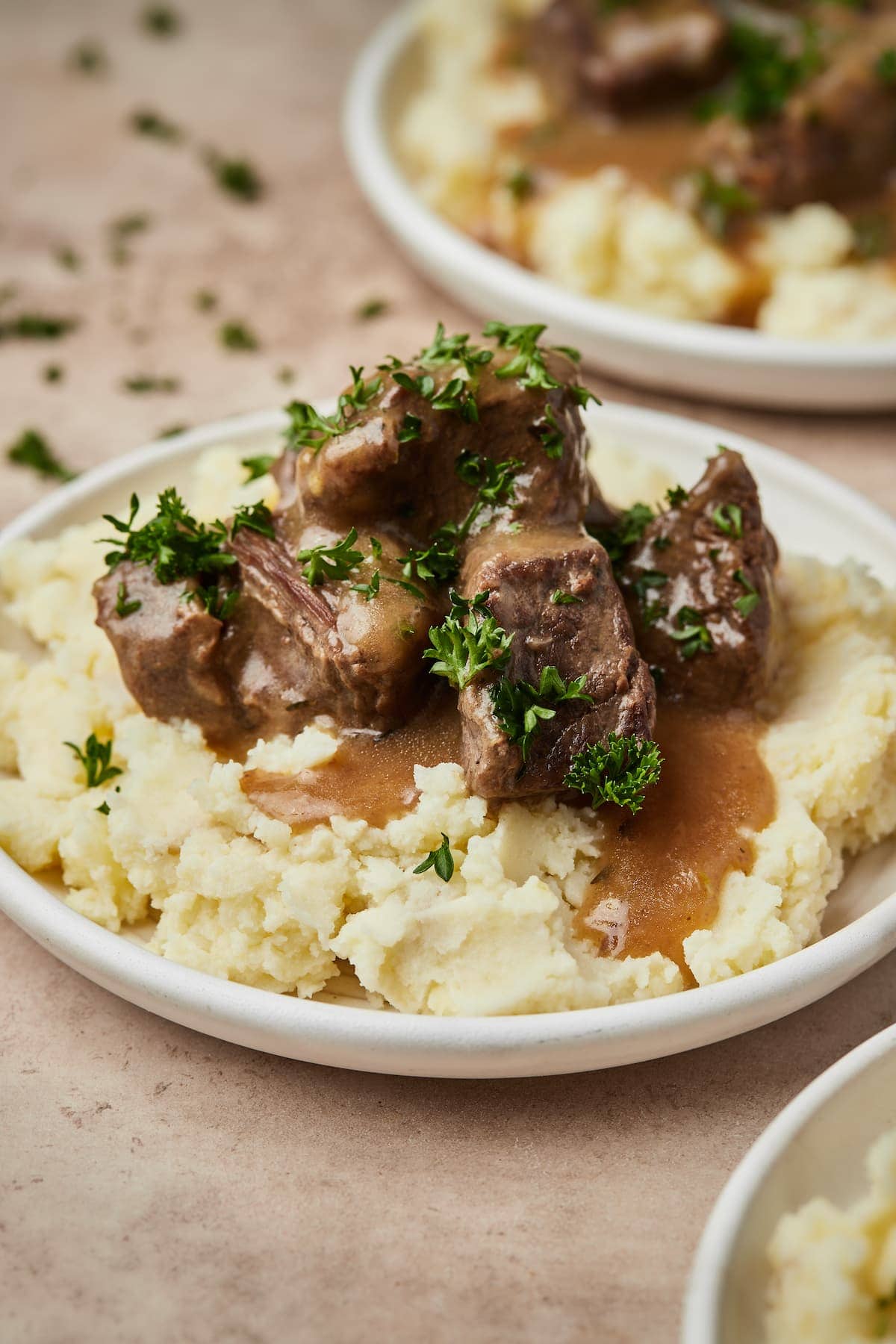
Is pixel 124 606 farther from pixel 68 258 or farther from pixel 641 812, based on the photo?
pixel 68 258

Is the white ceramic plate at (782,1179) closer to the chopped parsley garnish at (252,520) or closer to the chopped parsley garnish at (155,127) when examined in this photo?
the chopped parsley garnish at (252,520)

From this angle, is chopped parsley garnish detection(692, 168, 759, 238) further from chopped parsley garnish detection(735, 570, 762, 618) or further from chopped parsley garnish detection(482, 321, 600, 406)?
chopped parsley garnish detection(735, 570, 762, 618)

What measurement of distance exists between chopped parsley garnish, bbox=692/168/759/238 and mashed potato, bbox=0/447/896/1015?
3631 millimetres

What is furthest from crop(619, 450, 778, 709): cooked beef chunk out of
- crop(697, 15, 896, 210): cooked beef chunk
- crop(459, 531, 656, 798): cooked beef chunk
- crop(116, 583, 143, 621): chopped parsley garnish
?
crop(697, 15, 896, 210): cooked beef chunk

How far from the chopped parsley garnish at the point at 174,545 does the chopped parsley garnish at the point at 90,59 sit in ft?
22.8

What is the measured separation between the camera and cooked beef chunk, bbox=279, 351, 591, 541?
480 centimetres

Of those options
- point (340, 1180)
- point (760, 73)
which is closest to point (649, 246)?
point (760, 73)

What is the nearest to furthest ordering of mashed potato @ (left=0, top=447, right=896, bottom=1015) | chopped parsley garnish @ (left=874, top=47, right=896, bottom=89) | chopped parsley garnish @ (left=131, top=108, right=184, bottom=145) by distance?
mashed potato @ (left=0, top=447, right=896, bottom=1015) → chopped parsley garnish @ (left=874, top=47, right=896, bottom=89) → chopped parsley garnish @ (left=131, top=108, right=184, bottom=145)

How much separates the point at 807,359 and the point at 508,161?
2475mm

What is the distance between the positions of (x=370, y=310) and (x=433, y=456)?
383 centimetres

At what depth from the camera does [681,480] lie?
20.8 ft

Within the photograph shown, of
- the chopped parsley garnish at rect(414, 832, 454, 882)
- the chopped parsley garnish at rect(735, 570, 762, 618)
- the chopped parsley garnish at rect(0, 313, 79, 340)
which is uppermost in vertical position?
the chopped parsley garnish at rect(735, 570, 762, 618)

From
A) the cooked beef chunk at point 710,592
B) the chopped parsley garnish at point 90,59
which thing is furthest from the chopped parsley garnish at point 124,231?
the cooked beef chunk at point 710,592

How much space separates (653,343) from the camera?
288 inches
